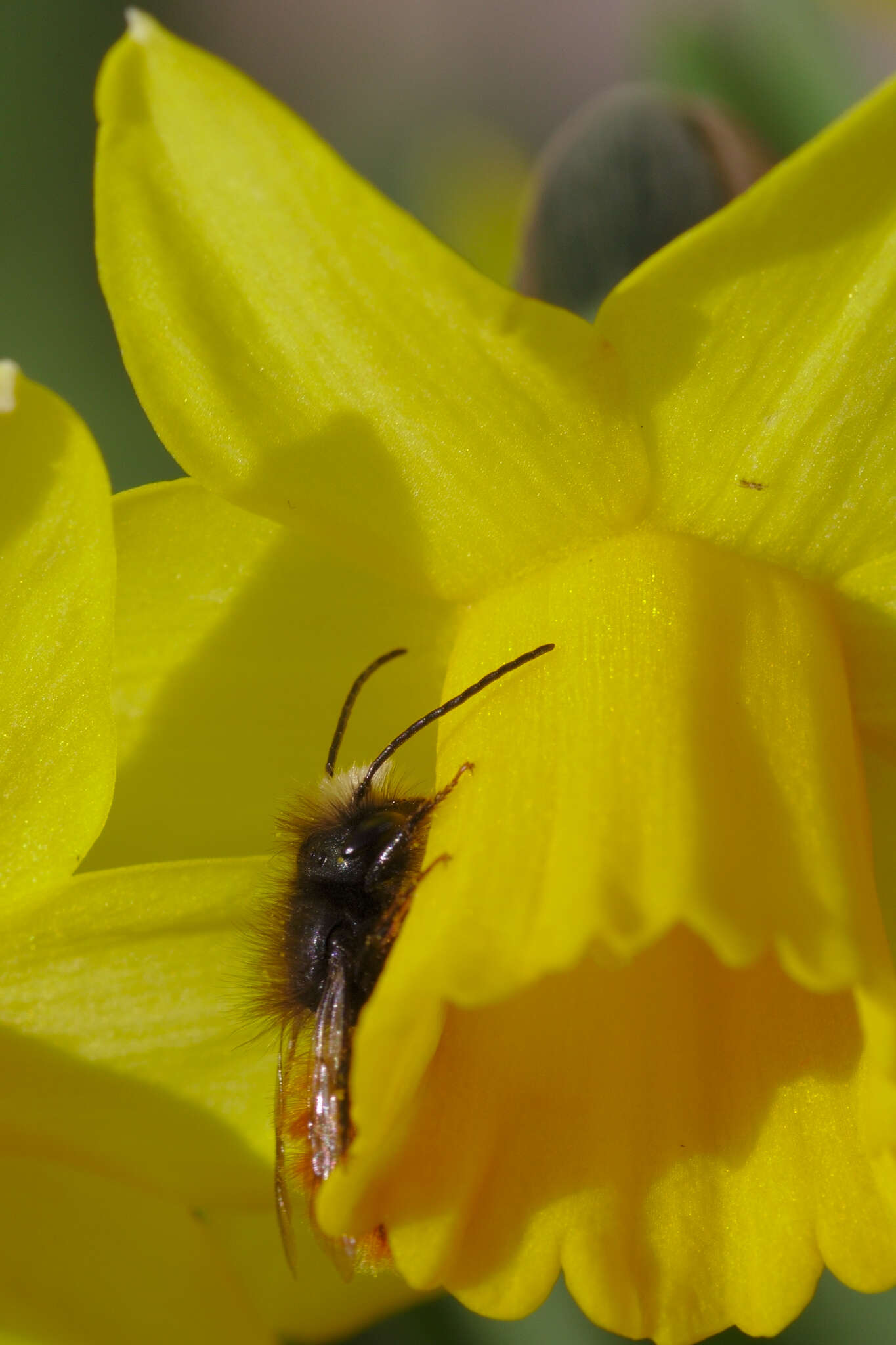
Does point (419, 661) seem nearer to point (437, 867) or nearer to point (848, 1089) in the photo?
point (437, 867)

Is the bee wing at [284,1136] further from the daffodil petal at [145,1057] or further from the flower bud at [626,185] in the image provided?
the flower bud at [626,185]

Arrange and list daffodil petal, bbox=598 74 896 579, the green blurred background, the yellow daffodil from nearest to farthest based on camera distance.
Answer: daffodil petal, bbox=598 74 896 579 < the yellow daffodil < the green blurred background

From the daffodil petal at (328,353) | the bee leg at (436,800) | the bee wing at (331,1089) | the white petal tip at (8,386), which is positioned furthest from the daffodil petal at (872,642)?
the white petal tip at (8,386)

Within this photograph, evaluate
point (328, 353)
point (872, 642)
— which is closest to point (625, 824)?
point (872, 642)

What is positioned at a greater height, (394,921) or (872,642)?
(872,642)

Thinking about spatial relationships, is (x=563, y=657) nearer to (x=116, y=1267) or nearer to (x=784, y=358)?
(x=784, y=358)

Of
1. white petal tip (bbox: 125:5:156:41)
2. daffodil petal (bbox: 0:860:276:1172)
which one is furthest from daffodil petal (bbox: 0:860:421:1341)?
white petal tip (bbox: 125:5:156:41)

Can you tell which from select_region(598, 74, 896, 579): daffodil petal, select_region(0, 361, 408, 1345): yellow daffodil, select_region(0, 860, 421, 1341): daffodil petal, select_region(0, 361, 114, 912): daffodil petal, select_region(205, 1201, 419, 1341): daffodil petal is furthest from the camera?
select_region(205, 1201, 419, 1341): daffodil petal

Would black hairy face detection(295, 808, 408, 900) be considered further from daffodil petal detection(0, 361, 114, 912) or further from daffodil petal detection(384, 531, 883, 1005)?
daffodil petal detection(0, 361, 114, 912)
